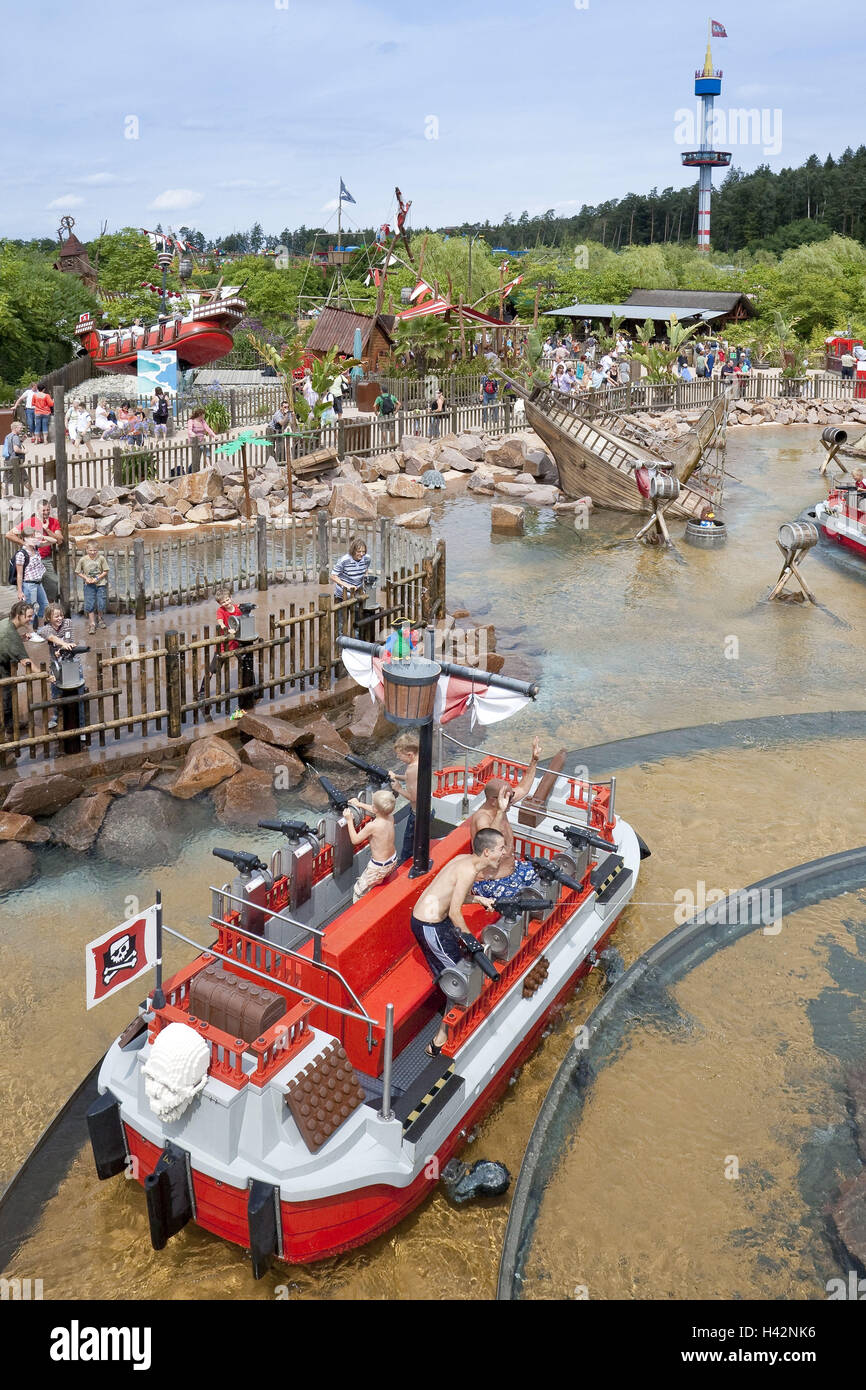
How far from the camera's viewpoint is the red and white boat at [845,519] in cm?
2241

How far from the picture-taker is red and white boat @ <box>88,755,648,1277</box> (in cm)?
584

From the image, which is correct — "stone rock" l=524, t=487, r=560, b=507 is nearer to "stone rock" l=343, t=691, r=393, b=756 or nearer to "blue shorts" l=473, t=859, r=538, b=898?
"stone rock" l=343, t=691, r=393, b=756

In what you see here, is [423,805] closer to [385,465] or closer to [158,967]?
[158,967]

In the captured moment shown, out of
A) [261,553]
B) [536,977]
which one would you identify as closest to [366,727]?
[261,553]

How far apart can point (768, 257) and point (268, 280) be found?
146 feet

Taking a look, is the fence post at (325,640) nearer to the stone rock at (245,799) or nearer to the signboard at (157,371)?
the stone rock at (245,799)

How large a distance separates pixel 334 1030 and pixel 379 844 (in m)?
1.53

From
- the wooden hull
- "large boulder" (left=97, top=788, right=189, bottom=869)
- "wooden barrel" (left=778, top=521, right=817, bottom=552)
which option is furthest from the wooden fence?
the wooden hull

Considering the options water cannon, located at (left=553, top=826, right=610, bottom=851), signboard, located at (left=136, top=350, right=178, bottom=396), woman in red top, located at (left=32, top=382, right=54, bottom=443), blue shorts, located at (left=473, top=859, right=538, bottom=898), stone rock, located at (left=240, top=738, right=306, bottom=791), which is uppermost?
signboard, located at (left=136, top=350, right=178, bottom=396)

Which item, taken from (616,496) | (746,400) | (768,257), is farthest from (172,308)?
(768,257)

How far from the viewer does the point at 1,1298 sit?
6.02 metres

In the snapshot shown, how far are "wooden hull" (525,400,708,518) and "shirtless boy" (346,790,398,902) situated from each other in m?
19.0

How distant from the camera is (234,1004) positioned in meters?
6.26
